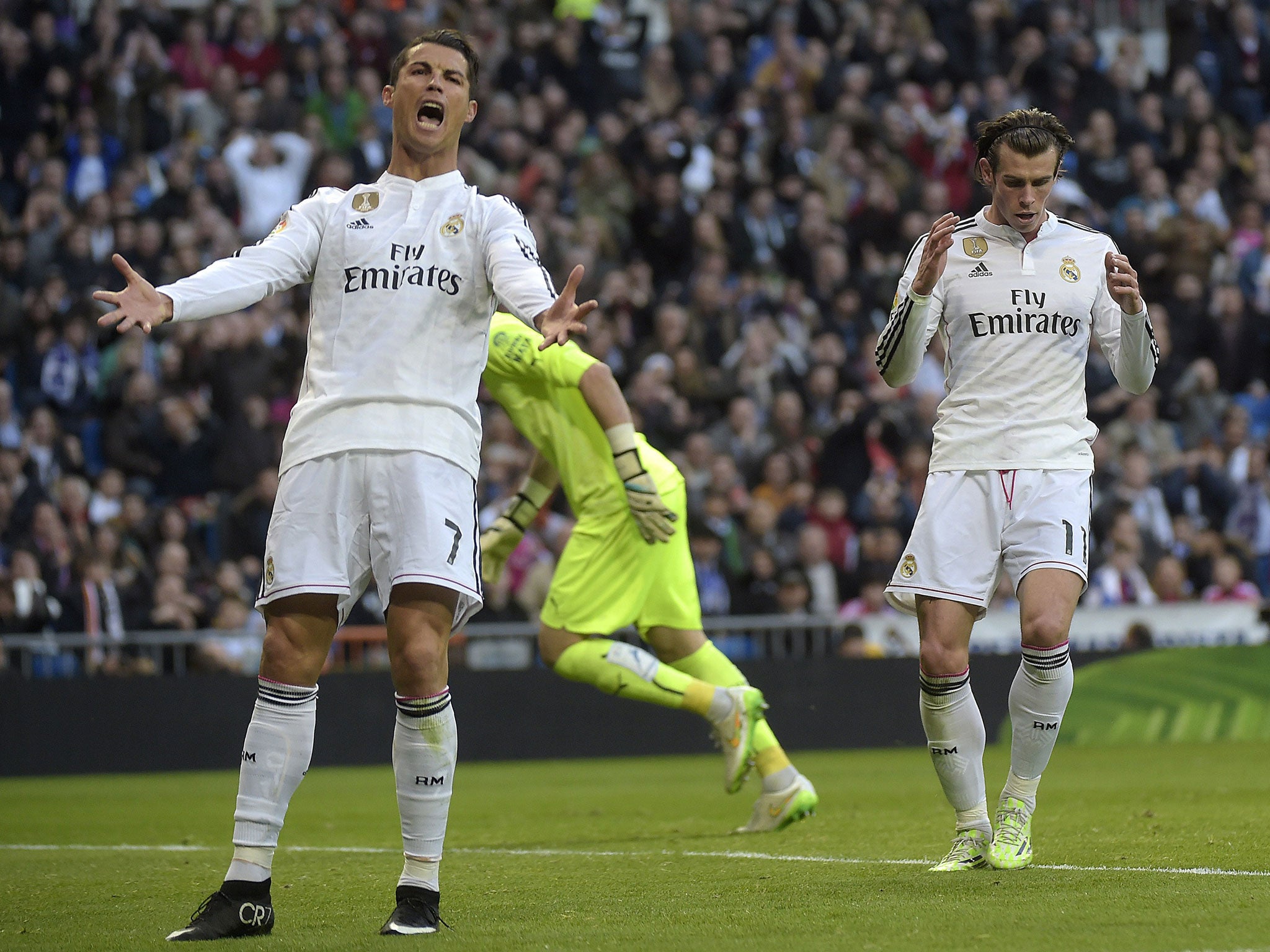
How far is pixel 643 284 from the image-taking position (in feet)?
58.6

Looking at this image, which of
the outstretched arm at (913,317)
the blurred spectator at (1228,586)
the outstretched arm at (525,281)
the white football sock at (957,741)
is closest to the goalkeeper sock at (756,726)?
the white football sock at (957,741)

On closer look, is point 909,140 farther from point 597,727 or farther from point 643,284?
point 597,727

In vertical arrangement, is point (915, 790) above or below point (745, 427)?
below

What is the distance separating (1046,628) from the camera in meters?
6.28

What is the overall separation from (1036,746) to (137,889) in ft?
10.2

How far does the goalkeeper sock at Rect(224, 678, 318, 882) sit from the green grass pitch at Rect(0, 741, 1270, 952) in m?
0.23

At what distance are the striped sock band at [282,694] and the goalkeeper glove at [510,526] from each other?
385 centimetres

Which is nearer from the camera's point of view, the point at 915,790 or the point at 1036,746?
the point at 1036,746

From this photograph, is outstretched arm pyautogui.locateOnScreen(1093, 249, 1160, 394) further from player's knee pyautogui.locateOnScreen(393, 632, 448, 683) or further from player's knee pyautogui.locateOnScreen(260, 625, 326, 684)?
player's knee pyautogui.locateOnScreen(260, 625, 326, 684)

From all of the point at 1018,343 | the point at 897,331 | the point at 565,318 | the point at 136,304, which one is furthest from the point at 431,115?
the point at 1018,343

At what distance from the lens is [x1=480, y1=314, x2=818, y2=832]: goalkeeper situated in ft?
27.7

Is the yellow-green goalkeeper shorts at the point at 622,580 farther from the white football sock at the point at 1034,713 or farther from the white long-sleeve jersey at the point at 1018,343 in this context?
the white football sock at the point at 1034,713

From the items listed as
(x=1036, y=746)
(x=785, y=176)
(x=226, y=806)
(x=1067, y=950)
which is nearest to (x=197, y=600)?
(x=226, y=806)

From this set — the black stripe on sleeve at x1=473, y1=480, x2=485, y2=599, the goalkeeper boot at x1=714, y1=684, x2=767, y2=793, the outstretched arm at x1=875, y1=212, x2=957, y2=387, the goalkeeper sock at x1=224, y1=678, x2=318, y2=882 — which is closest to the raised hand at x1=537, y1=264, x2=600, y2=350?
the black stripe on sleeve at x1=473, y1=480, x2=485, y2=599
